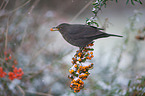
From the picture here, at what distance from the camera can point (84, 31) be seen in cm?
126

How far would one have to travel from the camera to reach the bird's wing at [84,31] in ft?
4.00

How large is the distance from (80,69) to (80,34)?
0.91 feet

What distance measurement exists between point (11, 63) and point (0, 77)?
26 cm

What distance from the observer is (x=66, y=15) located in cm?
437

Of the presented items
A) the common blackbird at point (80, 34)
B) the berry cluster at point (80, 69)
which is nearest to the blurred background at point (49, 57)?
the common blackbird at point (80, 34)

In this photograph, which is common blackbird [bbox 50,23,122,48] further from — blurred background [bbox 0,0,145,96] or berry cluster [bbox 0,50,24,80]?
berry cluster [bbox 0,50,24,80]

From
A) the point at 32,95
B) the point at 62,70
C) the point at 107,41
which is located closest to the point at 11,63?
the point at 32,95

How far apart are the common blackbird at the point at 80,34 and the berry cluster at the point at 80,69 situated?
61mm

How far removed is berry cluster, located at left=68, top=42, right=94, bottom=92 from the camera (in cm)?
113

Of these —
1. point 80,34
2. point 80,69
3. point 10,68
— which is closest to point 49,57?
point 10,68

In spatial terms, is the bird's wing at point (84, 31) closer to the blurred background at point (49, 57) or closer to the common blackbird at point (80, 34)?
the common blackbird at point (80, 34)

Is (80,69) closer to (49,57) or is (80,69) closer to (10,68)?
(10,68)

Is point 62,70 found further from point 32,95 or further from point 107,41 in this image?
point 107,41

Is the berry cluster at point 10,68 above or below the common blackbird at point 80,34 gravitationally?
above
